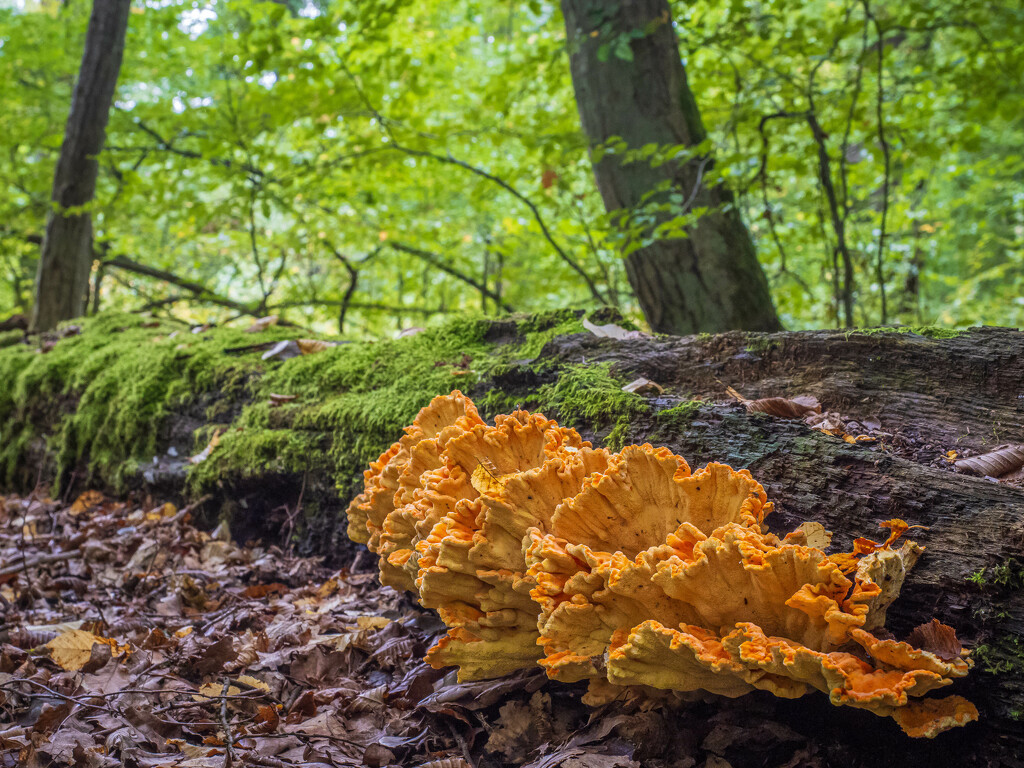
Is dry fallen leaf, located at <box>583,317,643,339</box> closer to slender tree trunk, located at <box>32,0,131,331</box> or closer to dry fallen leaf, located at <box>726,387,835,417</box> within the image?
dry fallen leaf, located at <box>726,387,835,417</box>

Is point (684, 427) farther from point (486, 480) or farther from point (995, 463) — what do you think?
point (995, 463)

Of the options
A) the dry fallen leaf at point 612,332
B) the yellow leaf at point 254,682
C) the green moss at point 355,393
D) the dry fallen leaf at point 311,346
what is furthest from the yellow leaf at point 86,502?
the dry fallen leaf at point 612,332

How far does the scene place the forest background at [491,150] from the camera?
212 inches

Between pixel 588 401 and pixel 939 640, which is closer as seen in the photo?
pixel 939 640

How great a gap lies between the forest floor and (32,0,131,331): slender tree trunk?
5.74 m

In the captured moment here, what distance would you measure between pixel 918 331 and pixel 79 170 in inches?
357

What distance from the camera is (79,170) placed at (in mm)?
7641

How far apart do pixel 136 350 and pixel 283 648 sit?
13.0 ft

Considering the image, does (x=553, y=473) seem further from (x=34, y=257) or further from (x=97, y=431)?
(x=34, y=257)

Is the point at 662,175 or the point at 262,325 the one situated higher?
the point at 662,175

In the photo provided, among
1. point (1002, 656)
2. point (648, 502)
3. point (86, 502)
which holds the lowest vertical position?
point (86, 502)

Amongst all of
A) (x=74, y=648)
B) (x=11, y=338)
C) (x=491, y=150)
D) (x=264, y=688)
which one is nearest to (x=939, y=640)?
(x=264, y=688)

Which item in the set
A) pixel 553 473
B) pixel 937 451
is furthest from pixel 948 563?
pixel 553 473

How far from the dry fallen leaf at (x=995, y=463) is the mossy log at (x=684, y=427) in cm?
8
